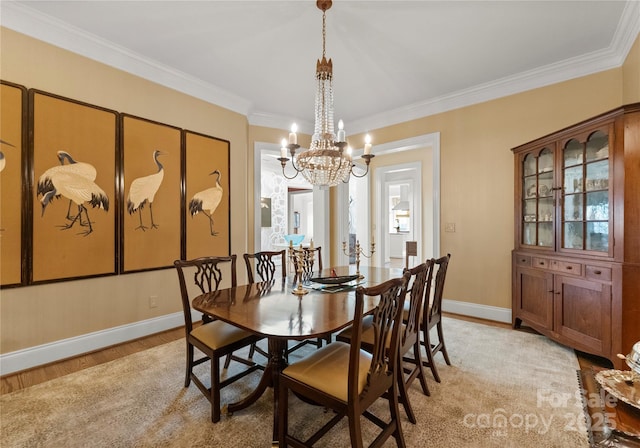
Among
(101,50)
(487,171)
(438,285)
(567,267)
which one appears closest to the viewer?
(438,285)

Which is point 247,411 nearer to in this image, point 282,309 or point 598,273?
point 282,309

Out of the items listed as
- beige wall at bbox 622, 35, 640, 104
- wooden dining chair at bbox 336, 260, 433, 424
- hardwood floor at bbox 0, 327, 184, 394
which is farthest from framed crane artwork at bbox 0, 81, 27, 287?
beige wall at bbox 622, 35, 640, 104

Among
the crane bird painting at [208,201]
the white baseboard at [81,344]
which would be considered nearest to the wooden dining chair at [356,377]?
the white baseboard at [81,344]

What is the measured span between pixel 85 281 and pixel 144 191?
1007mm

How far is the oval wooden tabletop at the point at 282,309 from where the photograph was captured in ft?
4.66

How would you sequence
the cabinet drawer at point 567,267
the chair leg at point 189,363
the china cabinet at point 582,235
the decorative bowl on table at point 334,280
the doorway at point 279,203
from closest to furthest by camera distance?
the chair leg at point 189,363, the china cabinet at point 582,235, the decorative bowl on table at point 334,280, the cabinet drawer at point 567,267, the doorway at point 279,203

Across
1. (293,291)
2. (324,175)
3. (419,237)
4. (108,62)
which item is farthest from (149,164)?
(419,237)

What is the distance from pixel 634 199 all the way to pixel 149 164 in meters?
4.30

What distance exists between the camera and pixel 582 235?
8.37ft

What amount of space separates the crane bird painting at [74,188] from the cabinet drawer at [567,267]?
4.32 metres

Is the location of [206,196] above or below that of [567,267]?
above

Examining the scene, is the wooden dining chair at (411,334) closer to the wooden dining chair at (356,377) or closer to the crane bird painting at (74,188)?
the wooden dining chair at (356,377)

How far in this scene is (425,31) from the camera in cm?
250

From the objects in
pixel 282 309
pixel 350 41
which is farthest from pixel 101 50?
pixel 282 309
